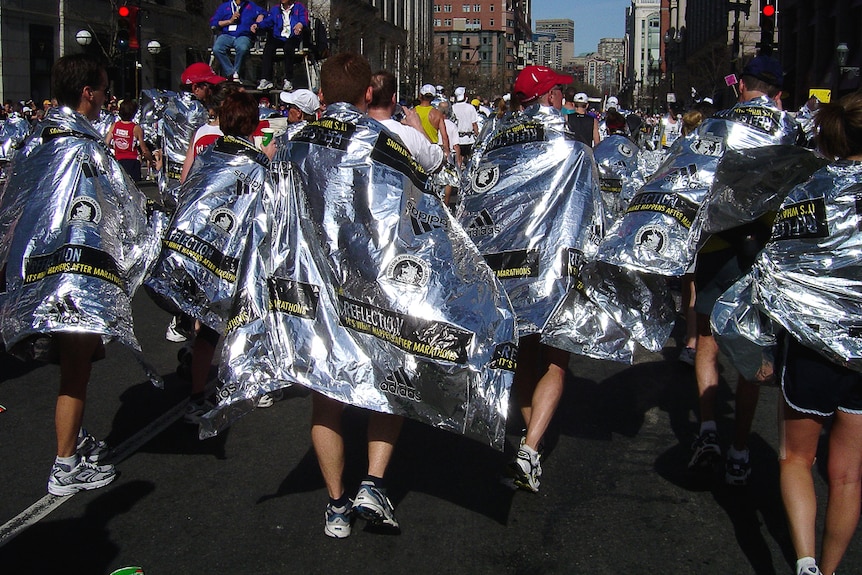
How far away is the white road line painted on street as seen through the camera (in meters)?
4.07

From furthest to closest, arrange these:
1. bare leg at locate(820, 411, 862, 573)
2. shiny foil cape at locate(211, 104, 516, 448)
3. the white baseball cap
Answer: the white baseball cap, shiny foil cape at locate(211, 104, 516, 448), bare leg at locate(820, 411, 862, 573)

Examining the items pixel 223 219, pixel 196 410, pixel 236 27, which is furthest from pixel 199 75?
pixel 236 27

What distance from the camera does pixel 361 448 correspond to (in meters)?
5.06

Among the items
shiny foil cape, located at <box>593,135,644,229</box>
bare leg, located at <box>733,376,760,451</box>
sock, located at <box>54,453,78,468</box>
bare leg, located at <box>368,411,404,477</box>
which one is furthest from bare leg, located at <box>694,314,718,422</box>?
sock, located at <box>54,453,78,468</box>

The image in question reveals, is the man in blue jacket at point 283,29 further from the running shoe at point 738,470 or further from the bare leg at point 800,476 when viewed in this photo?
the bare leg at point 800,476

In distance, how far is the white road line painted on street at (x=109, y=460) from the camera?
4.07 meters

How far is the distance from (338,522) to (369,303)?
1.03 meters

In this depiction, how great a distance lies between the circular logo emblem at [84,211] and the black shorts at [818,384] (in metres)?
3.28

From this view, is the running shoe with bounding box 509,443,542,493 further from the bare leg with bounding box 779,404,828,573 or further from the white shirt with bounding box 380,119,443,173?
the white shirt with bounding box 380,119,443,173

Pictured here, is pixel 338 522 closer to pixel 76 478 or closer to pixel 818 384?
pixel 76 478

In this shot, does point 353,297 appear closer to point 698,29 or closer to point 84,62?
point 84,62

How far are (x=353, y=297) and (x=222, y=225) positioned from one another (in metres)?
1.78

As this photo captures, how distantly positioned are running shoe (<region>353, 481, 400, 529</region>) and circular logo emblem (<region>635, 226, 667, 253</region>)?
6.09ft

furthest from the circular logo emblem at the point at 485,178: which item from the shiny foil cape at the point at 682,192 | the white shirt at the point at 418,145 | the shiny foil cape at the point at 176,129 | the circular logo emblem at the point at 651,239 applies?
the shiny foil cape at the point at 176,129
